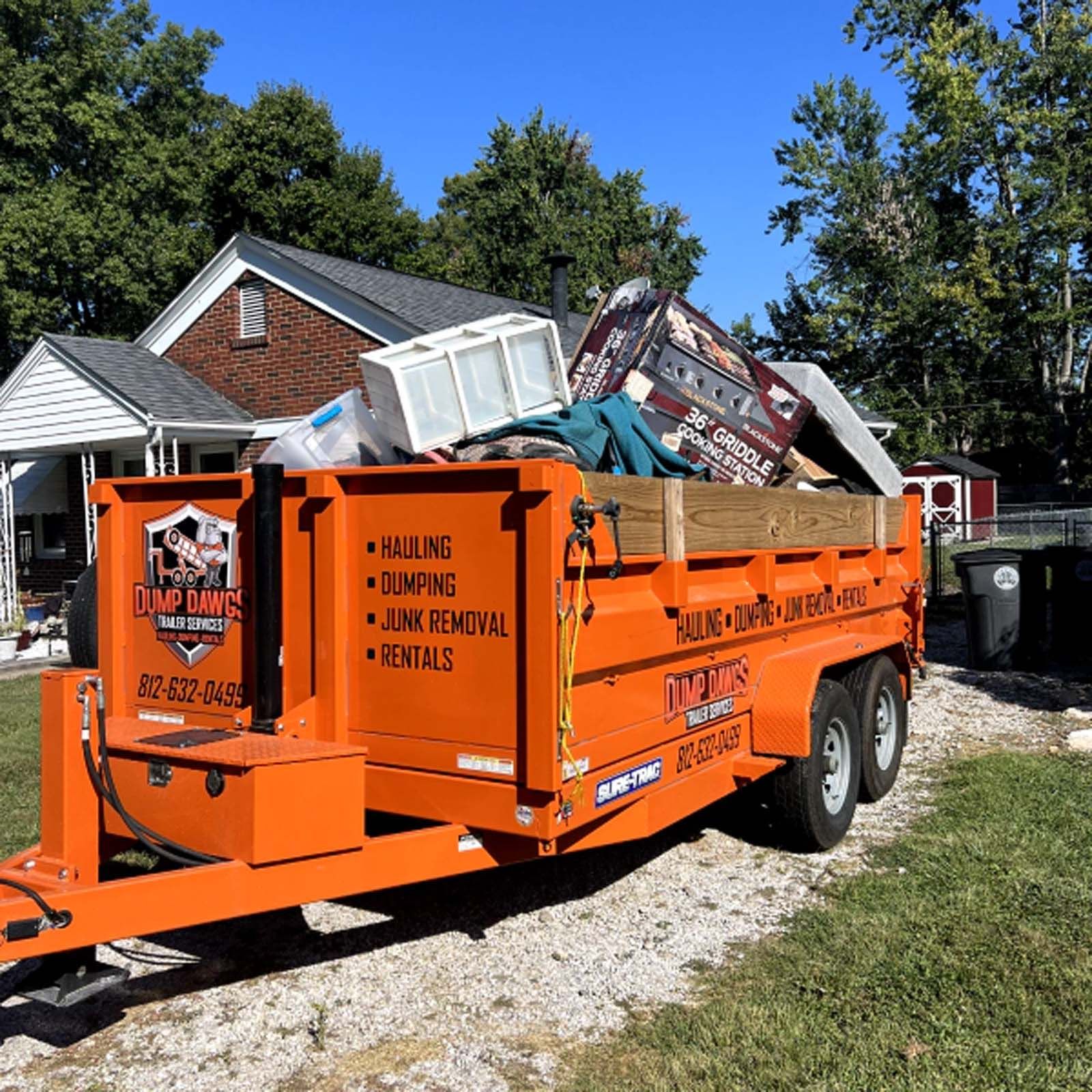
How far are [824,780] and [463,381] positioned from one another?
2.71 m

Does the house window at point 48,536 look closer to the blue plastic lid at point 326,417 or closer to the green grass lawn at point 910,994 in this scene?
the blue plastic lid at point 326,417

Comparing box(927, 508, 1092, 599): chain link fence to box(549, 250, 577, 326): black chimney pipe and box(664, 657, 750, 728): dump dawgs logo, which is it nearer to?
box(549, 250, 577, 326): black chimney pipe

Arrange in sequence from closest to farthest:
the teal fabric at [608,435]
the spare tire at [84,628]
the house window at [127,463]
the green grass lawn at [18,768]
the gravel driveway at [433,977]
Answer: the gravel driveway at [433,977]
the teal fabric at [608,435]
the spare tire at [84,628]
the green grass lawn at [18,768]
the house window at [127,463]

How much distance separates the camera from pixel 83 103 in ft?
110

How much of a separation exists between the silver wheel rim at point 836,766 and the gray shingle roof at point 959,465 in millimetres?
40064

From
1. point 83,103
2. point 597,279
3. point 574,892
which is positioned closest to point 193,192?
point 83,103

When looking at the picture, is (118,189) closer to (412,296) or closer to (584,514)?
(412,296)

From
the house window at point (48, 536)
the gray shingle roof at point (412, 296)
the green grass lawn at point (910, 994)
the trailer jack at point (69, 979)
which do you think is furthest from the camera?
the house window at point (48, 536)

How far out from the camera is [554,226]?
4059 centimetres

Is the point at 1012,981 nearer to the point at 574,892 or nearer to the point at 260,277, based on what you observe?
the point at 574,892

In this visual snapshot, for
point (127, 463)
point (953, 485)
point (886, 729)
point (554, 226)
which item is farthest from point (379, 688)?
Result: point (953, 485)

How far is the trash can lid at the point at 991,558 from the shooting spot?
38.8 ft

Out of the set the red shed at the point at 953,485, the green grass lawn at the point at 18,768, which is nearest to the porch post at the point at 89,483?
the green grass lawn at the point at 18,768

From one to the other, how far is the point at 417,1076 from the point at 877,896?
7.65ft
